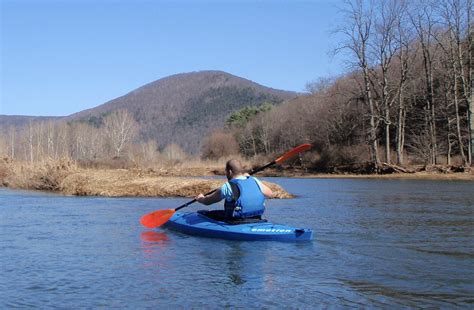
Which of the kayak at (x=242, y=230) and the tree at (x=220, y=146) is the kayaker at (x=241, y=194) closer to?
the kayak at (x=242, y=230)

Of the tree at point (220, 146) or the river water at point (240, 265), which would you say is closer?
the river water at point (240, 265)

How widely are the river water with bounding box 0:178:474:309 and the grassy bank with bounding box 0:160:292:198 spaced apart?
6.72 meters

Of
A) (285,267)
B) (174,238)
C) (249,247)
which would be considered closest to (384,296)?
(285,267)

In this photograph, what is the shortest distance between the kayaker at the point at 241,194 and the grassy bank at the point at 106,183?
9953 mm

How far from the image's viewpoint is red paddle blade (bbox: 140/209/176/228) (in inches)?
480

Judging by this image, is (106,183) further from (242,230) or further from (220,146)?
(220,146)

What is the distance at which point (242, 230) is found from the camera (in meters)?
10.1

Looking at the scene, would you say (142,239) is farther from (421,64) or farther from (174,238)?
(421,64)

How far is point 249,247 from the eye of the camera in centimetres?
955

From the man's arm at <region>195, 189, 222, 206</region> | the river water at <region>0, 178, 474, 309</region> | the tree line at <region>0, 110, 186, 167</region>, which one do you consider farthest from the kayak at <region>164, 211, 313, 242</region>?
the tree line at <region>0, 110, 186, 167</region>

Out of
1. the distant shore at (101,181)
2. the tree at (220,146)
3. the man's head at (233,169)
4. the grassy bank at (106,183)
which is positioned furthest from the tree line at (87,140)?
the man's head at (233,169)

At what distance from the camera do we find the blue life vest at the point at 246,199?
1019 cm

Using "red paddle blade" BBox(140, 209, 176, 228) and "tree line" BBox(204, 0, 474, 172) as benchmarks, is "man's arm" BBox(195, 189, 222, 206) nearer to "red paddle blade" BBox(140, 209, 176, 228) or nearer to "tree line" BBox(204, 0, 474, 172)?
"red paddle blade" BBox(140, 209, 176, 228)

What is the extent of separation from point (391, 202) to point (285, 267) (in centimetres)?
1121
